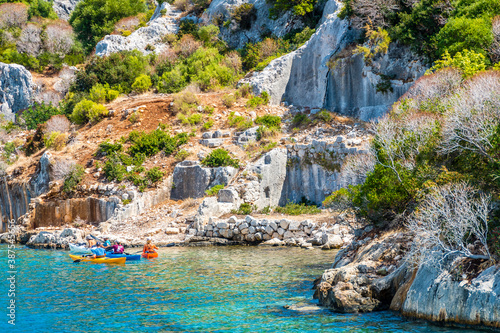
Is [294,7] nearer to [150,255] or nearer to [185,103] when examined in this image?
[185,103]

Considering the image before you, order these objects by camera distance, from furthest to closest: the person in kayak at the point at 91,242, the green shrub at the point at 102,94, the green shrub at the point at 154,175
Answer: the green shrub at the point at 102,94 → the green shrub at the point at 154,175 → the person in kayak at the point at 91,242

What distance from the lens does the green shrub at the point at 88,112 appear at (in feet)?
107

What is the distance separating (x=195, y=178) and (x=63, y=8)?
44641mm

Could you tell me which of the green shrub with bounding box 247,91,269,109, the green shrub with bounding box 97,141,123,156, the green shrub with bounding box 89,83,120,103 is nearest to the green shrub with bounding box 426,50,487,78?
the green shrub with bounding box 247,91,269,109

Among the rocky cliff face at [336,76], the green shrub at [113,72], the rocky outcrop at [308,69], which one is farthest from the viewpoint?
the green shrub at [113,72]

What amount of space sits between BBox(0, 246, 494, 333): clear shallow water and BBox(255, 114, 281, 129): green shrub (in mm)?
10915

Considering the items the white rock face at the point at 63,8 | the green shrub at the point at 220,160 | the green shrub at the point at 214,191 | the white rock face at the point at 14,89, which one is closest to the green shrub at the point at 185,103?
the green shrub at the point at 220,160

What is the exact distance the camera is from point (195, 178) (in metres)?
26.1

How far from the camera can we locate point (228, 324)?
9.88 m

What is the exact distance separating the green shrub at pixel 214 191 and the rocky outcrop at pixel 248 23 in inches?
684

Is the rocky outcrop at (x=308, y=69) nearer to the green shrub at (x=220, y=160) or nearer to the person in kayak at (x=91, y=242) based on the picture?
the green shrub at (x=220, y=160)

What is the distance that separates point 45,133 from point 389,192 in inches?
1087

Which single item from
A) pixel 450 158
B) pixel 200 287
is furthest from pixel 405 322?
pixel 200 287

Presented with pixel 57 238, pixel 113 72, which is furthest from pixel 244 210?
pixel 113 72
